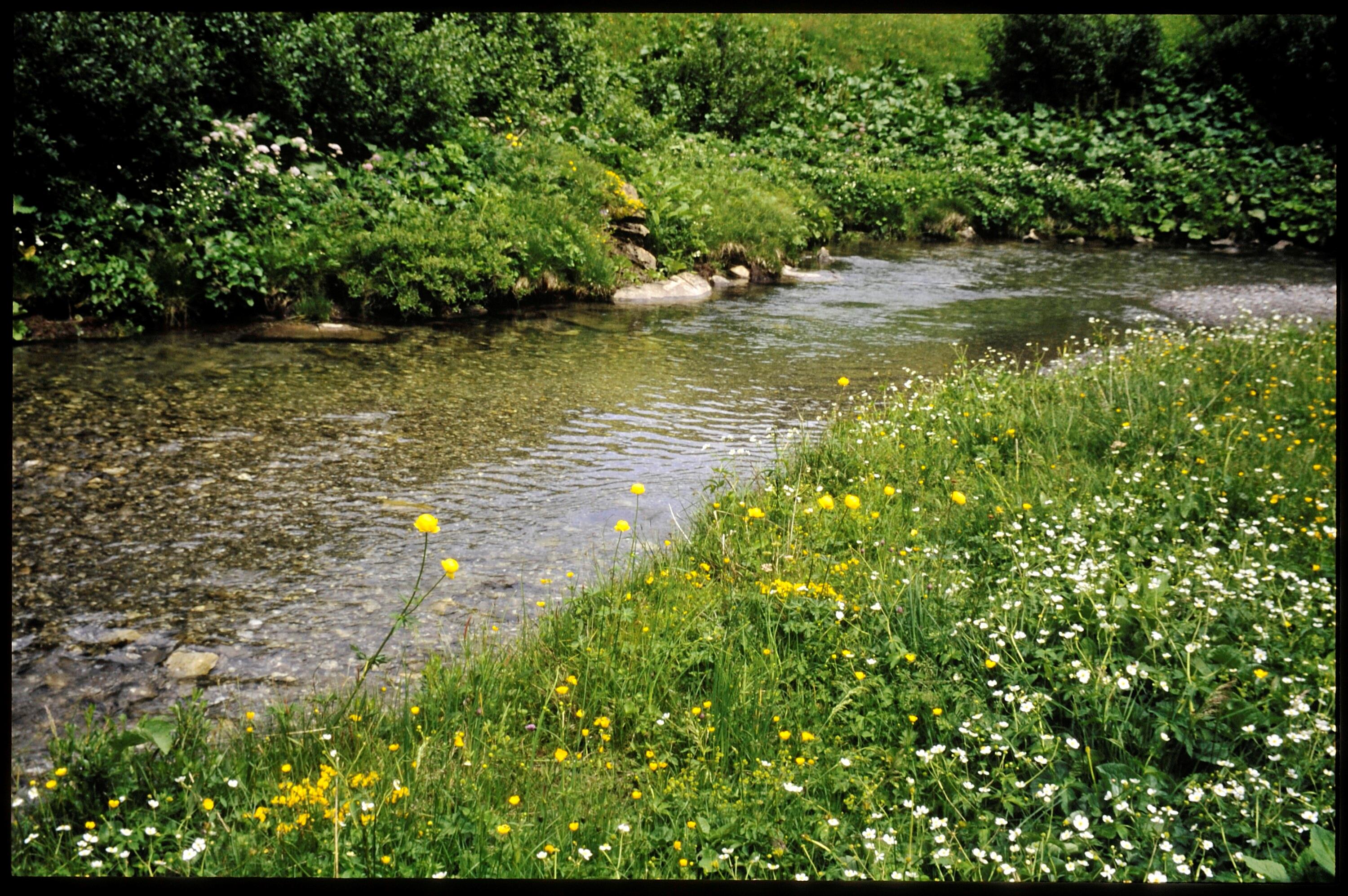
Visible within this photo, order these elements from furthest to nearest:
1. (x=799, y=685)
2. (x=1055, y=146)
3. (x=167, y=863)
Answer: (x=1055, y=146) < (x=799, y=685) < (x=167, y=863)

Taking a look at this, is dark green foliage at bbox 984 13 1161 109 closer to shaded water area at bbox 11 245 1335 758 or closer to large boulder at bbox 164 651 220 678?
shaded water area at bbox 11 245 1335 758

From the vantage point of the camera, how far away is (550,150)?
1362 centimetres

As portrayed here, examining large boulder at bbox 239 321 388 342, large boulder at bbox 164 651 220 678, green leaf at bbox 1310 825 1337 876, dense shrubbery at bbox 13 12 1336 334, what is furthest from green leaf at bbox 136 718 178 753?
large boulder at bbox 239 321 388 342

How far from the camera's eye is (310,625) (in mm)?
3916

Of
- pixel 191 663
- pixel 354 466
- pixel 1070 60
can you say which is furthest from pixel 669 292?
pixel 1070 60

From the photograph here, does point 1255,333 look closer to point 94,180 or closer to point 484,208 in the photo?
point 484,208

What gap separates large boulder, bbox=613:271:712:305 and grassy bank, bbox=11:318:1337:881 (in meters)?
8.15

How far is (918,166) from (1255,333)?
1388 cm

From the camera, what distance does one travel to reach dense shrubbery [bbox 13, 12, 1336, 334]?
886cm

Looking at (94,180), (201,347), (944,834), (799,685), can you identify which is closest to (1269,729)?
(944,834)

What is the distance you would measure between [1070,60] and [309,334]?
22.0 m

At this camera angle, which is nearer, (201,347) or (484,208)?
(201,347)

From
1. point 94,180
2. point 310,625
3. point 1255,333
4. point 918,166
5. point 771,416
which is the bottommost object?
point 310,625

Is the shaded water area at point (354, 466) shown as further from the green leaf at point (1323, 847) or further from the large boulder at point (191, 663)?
the green leaf at point (1323, 847)
